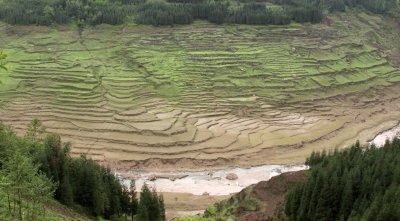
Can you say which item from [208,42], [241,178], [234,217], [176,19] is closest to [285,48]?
[208,42]

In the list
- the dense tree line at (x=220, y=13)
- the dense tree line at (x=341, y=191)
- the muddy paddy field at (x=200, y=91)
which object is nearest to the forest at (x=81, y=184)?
the muddy paddy field at (x=200, y=91)

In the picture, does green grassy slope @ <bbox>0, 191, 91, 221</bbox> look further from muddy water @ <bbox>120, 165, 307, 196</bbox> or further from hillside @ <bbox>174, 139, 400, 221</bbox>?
muddy water @ <bbox>120, 165, 307, 196</bbox>

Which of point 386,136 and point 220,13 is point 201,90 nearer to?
point 220,13

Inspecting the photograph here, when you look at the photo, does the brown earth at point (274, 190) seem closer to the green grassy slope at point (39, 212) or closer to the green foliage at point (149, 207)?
the green foliage at point (149, 207)

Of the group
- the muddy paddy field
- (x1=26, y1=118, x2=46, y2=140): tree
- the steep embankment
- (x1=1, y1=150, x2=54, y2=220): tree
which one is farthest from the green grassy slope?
the muddy paddy field

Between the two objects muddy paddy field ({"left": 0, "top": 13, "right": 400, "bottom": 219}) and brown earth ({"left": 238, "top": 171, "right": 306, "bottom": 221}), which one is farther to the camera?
muddy paddy field ({"left": 0, "top": 13, "right": 400, "bottom": 219})

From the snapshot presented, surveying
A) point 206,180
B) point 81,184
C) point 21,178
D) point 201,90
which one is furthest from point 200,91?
point 21,178

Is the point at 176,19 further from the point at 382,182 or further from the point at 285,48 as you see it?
the point at 382,182
